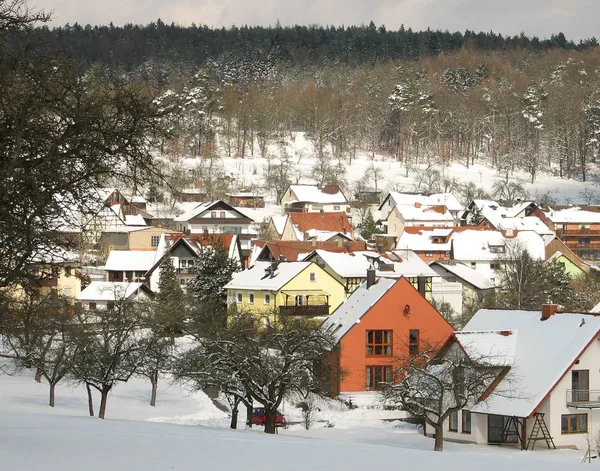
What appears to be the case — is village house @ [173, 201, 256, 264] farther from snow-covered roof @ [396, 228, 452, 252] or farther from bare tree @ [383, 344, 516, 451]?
bare tree @ [383, 344, 516, 451]

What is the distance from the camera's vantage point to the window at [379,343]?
43.9 meters

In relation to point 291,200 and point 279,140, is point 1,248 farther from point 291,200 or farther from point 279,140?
point 279,140

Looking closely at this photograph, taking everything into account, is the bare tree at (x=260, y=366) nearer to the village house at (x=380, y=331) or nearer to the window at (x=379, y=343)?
the village house at (x=380, y=331)

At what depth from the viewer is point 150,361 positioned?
36.0 m

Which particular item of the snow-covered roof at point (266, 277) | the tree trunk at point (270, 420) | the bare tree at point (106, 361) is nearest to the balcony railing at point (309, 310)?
the snow-covered roof at point (266, 277)

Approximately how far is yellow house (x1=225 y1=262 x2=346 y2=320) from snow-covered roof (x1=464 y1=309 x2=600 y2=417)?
20304 mm

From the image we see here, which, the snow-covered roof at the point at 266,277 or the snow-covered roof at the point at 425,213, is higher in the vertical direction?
the snow-covered roof at the point at 425,213

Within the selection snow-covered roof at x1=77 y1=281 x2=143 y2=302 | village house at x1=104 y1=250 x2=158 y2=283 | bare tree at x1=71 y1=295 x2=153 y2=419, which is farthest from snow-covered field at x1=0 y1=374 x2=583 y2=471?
village house at x1=104 y1=250 x2=158 y2=283

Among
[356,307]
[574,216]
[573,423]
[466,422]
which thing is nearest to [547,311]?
[573,423]

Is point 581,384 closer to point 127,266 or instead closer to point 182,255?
point 182,255

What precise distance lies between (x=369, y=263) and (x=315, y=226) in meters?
26.0

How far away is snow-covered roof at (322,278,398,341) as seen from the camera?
4378cm

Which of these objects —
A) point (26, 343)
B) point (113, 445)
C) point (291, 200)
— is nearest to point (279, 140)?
point (291, 200)

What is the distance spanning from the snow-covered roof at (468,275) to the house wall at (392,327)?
2123 centimetres
